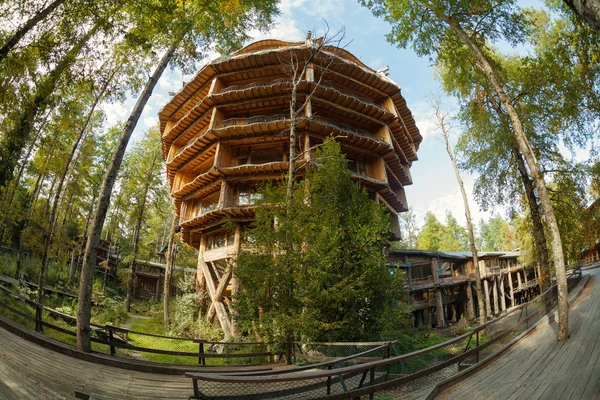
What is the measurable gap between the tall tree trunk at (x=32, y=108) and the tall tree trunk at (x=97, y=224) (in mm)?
1965

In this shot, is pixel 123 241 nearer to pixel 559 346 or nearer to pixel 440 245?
pixel 559 346

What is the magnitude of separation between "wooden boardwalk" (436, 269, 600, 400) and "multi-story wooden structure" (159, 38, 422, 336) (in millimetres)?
10058

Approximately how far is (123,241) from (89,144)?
24.2m

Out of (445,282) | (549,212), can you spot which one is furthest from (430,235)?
(549,212)

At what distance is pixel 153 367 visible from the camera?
282 inches

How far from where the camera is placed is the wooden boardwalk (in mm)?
5117

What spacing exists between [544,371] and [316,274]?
5.73m

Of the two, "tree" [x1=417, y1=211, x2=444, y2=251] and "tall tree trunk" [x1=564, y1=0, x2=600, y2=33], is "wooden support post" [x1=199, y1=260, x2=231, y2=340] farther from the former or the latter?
"tree" [x1=417, y1=211, x2=444, y2=251]

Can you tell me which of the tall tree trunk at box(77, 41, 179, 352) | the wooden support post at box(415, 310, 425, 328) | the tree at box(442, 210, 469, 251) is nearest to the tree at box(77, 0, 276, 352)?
the tall tree trunk at box(77, 41, 179, 352)

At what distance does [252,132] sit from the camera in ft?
55.8

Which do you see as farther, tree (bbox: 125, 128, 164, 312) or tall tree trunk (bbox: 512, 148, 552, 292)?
tree (bbox: 125, 128, 164, 312)

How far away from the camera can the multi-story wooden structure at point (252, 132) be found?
16336 millimetres

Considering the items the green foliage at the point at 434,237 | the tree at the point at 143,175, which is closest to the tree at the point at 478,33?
the tree at the point at 143,175

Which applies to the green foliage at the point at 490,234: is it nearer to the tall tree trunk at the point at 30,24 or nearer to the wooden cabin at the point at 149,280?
the wooden cabin at the point at 149,280
